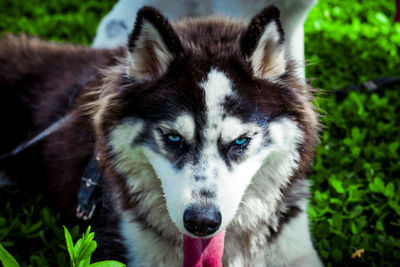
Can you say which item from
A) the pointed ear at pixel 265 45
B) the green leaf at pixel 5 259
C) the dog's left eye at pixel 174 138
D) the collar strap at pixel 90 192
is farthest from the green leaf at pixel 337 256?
the green leaf at pixel 5 259

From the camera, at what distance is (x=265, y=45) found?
8.02 feet

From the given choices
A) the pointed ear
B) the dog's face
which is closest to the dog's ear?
the dog's face

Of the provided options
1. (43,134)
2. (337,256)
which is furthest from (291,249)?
(43,134)

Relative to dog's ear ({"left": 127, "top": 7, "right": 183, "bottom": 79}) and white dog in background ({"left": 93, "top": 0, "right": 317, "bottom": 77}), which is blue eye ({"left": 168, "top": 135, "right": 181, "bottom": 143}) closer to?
dog's ear ({"left": 127, "top": 7, "right": 183, "bottom": 79})

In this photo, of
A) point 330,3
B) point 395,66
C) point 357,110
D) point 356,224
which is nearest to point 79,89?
point 356,224

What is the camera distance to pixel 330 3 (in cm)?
750

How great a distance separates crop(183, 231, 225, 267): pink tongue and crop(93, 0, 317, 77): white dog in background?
1.49 meters

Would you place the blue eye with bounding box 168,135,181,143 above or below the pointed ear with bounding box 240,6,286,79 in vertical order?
below

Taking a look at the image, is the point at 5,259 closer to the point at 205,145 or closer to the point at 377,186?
the point at 205,145

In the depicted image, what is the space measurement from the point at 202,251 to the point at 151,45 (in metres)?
1.08

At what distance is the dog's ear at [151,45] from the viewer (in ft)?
7.65

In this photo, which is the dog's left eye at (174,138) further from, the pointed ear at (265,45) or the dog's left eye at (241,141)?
the pointed ear at (265,45)

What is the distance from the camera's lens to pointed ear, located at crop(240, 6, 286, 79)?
2311 mm

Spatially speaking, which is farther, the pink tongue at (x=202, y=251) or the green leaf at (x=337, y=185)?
the green leaf at (x=337, y=185)
